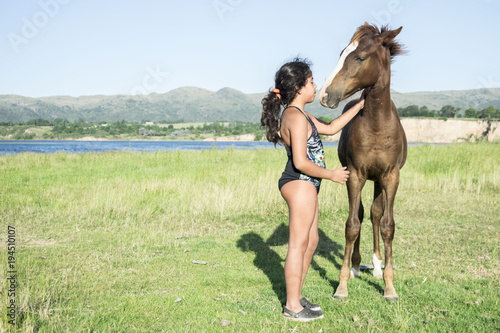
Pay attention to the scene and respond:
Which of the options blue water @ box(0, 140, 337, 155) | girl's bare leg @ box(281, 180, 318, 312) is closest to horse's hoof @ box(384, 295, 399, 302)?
girl's bare leg @ box(281, 180, 318, 312)

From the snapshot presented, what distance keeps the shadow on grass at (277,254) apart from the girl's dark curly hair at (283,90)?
6.02ft

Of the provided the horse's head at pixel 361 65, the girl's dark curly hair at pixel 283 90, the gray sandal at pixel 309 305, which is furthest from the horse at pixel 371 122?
the gray sandal at pixel 309 305

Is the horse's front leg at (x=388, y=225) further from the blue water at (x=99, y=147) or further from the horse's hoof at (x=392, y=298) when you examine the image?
the blue water at (x=99, y=147)

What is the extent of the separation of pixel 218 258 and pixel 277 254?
961 millimetres

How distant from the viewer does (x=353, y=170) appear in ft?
13.7

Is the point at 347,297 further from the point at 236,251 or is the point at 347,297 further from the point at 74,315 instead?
the point at 74,315

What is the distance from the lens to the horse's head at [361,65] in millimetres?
3410

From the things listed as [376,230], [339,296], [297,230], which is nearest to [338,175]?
[297,230]

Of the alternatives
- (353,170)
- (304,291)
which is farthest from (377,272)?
(353,170)

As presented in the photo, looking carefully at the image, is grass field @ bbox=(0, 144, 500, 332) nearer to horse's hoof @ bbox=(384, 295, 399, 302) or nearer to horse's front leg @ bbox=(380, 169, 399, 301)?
horse's hoof @ bbox=(384, 295, 399, 302)

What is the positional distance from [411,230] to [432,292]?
10.7ft

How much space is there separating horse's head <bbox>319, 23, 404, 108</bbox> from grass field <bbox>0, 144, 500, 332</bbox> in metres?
2.11

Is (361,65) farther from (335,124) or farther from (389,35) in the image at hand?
(335,124)

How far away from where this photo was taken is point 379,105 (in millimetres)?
3881
